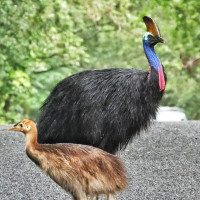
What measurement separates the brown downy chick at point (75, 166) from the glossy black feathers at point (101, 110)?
0.53m

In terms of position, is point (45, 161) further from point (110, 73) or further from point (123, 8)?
point (123, 8)

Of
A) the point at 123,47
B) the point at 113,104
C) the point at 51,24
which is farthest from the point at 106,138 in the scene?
the point at 123,47

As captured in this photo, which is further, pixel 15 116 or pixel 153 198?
pixel 15 116

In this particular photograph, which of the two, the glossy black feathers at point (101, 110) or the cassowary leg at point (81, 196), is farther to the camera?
the glossy black feathers at point (101, 110)

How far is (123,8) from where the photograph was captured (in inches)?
562

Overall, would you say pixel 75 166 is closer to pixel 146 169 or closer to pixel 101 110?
pixel 101 110

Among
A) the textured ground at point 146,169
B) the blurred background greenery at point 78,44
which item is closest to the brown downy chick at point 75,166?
the textured ground at point 146,169

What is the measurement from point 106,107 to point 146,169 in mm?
2067

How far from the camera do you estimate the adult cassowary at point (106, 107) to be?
13.9 feet

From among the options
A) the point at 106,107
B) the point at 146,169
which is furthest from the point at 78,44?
the point at 106,107

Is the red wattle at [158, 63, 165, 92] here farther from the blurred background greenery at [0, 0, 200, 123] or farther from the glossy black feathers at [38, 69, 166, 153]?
the blurred background greenery at [0, 0, 200, 123]

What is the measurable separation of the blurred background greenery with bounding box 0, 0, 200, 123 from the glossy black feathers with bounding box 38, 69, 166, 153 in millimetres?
5165

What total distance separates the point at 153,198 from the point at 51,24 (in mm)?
7129

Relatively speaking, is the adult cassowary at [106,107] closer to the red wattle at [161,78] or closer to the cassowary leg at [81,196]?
the red wattle at [161,78]
